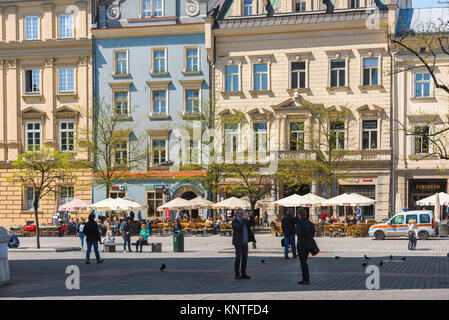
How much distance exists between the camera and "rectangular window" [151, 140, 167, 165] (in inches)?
1902

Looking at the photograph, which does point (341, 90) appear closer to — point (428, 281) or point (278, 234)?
point (278, 234)

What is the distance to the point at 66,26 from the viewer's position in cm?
4894

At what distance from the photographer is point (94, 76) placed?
48.8m

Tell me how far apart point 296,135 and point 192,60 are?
8987 mm

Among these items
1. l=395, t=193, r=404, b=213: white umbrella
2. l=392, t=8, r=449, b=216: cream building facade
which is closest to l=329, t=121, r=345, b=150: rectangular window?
l=392, t=8, r=449, b=216: cream building facade

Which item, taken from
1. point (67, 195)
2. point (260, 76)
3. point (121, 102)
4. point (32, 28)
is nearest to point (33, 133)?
point (67, 195)

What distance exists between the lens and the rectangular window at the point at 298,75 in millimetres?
46000

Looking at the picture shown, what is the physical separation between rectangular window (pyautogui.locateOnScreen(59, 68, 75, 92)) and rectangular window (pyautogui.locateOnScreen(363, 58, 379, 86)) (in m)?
20.1

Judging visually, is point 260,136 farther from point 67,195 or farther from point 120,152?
point 67,195

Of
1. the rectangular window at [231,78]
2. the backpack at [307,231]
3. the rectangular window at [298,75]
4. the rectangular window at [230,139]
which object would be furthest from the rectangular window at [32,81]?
the backpack at [307,231]

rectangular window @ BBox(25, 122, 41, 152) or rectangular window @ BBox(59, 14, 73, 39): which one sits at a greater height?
rectangular window @ BBox(59, 14, 73, 39)

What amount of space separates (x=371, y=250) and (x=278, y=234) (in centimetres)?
1097

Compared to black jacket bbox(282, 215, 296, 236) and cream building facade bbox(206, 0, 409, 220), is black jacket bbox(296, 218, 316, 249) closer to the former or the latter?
black jacket bbox(282, 215, 296, 236)

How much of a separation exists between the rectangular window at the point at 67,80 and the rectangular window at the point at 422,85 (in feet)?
76.6
